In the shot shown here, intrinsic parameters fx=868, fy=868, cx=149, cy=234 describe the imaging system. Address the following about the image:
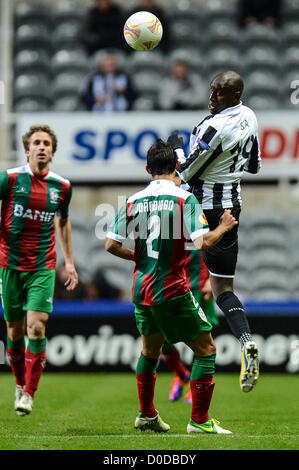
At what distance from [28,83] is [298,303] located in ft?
22.9

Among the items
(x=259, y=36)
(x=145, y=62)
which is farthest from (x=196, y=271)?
(x=259, y=36)

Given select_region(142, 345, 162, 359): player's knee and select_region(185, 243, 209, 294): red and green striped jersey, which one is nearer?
select_region(142, 345, 162, 359): player's knee

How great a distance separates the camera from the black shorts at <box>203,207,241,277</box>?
21.2ft

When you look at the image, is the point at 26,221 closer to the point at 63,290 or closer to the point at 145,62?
the point at 63,290

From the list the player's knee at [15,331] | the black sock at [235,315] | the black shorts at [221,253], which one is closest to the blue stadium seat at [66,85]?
the player's knee at [15,331]

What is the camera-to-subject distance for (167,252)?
5.61m

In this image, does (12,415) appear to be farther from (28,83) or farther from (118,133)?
(28,83)

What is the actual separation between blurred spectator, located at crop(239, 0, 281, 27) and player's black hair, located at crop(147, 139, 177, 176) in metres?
11.7

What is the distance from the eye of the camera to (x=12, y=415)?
23.1ft

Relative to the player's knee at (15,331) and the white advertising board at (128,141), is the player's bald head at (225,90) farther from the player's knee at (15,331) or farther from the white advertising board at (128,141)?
the white advertising board at (128,141)

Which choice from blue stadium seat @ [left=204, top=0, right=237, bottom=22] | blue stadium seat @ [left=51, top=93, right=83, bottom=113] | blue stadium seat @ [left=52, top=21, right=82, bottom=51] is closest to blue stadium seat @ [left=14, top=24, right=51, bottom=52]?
blue stadium seat @ [left=52, top=21, right=82, bottom=51]

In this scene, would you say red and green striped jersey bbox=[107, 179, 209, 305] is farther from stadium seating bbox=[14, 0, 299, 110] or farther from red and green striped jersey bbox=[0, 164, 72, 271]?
stadium seating bbox=[14, 0, 299, 110]

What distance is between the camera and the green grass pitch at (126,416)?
5.29m

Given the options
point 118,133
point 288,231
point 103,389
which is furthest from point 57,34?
point 103,389
